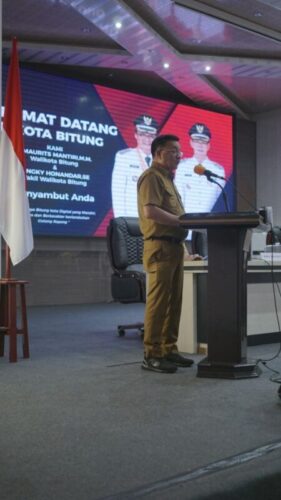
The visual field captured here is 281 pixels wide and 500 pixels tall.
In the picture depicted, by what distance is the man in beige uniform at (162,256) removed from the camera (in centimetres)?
311

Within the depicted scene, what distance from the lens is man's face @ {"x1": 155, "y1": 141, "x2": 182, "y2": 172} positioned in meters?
3.23

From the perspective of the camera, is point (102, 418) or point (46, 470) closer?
point (46, 470)

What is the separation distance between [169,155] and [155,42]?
14.3ft

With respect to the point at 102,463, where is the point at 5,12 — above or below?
above

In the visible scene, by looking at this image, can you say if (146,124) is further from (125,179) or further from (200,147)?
(200,147)

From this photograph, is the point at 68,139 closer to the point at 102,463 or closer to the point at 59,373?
the point at 59,373

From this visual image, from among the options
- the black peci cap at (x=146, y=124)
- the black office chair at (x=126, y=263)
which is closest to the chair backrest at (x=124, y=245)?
the black office chair at (x=126, y=263)

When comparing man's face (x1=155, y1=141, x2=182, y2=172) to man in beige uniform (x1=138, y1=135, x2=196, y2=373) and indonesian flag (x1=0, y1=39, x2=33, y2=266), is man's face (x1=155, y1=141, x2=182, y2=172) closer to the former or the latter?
man in beige uniform (x1=138, y1=135, x2=196, y2=373)

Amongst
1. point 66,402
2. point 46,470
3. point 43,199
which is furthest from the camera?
point 43,199

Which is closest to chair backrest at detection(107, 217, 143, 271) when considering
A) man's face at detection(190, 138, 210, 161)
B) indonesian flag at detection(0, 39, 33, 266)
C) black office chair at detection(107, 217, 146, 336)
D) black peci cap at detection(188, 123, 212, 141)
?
black office chair at detection(107, 217, 146, 336)

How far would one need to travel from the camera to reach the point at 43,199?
7.53m

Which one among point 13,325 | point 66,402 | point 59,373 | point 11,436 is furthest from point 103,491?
point 13,325

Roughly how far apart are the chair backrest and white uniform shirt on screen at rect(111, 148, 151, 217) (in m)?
3.41

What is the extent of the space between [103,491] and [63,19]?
21.2 feet
